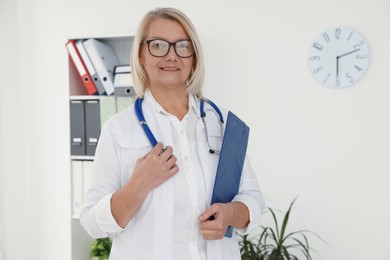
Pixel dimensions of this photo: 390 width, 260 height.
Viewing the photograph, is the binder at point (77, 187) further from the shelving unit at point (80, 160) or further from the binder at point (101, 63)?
the binder at point (101, 63)

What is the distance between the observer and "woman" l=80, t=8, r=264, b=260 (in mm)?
1097

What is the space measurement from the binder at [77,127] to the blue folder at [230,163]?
170cm

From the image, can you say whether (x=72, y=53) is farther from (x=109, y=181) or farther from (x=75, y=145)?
(x=109, y=181)

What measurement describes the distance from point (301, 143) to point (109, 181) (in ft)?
5.86

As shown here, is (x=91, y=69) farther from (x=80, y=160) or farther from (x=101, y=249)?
(x=101, y=249)

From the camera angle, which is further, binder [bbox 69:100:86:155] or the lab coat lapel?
binder [bbox 69:100:86:155]

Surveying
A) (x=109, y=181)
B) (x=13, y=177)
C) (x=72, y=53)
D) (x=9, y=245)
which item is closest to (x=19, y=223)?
(x=9, y=245)

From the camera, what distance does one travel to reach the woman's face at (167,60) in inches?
46.3

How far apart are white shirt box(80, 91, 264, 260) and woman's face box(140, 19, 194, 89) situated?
97 mm

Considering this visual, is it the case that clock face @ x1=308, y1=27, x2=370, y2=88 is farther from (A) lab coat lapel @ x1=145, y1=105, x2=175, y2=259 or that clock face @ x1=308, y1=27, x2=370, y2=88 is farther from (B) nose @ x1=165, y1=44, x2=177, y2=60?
(A) lab coat lapel @ x1=145, y1=105, x2=175, y2=259

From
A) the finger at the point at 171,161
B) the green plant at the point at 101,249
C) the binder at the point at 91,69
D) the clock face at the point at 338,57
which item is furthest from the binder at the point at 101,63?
the finger at the point at 171,161

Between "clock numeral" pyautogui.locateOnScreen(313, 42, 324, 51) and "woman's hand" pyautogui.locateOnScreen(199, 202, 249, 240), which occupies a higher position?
"clock numeral" pyautogui.locateOnScreen(313, 42, 324, 51)

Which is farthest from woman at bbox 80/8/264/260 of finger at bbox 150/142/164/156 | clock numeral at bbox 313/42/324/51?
clock numeral at bbox 313/42/324/51

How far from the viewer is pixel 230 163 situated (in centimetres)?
120
